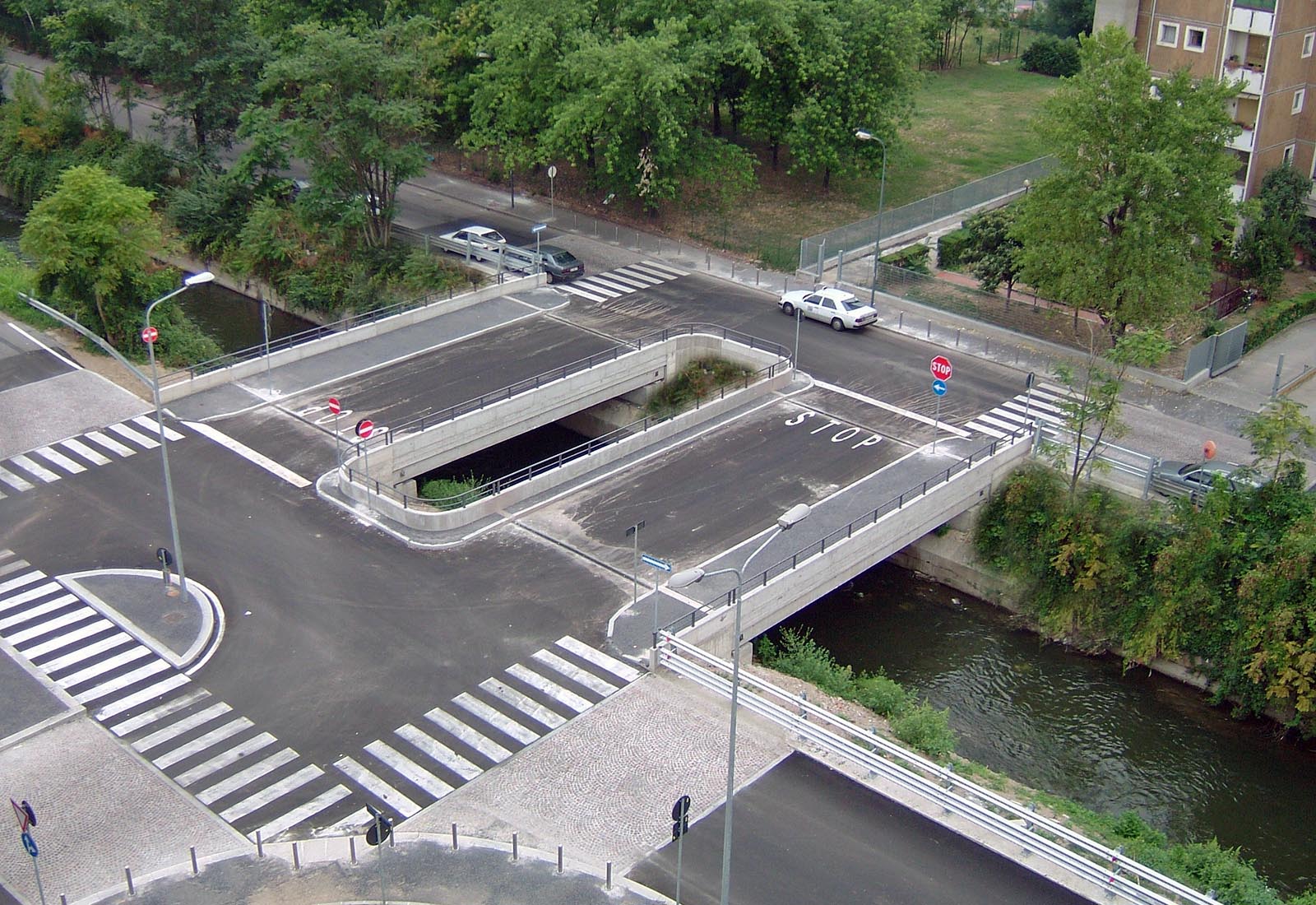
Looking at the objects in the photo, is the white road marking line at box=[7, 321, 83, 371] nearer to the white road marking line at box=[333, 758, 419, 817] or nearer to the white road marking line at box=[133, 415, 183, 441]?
the white road marking line at box=[133, 415, 183, 441]

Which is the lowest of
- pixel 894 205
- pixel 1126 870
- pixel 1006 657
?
pixel 1006 657

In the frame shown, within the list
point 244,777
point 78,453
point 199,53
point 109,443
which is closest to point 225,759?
point 244,777

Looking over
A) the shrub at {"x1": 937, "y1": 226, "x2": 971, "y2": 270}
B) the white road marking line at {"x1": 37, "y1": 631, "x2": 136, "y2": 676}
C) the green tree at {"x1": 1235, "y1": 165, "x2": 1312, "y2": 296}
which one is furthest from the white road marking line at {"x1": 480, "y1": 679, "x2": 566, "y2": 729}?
the green tree at {"x1": 1235, "y1": 165, "x2": 1312, "y2": 296}

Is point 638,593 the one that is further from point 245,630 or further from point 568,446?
point 568,446

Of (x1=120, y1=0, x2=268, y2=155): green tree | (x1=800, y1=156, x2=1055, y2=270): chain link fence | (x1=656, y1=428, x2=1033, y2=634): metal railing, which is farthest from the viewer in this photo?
(x1=120, y1=0, x2=268, y2=155): green tree

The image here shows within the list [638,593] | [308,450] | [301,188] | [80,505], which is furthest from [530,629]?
[301,188]

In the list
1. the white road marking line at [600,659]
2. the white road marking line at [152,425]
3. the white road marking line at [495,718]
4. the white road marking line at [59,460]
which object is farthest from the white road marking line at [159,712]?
the white road marking line at [152,425]

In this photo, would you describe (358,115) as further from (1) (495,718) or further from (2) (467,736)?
(2) (467,736)
